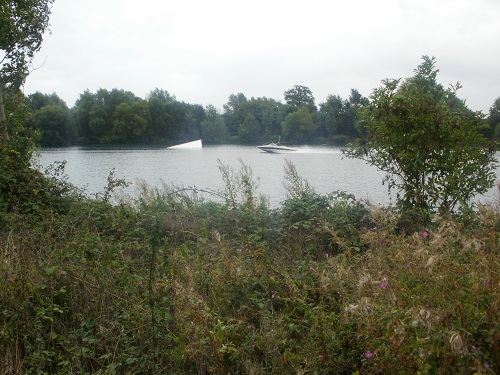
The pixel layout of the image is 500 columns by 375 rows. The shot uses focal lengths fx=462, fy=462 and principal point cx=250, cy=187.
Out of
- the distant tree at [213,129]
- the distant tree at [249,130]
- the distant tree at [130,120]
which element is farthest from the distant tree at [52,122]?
the distant tree at [249,130]

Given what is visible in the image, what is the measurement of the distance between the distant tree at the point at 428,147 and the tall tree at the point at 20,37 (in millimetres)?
7391

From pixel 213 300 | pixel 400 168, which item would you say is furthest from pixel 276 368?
pixel 400 168

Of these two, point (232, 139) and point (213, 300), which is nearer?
point (213, 300)

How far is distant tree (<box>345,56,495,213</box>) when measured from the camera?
247 inches

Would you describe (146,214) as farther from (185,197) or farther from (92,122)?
(92,122)

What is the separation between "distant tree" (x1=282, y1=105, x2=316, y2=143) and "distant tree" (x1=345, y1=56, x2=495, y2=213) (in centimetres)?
1725

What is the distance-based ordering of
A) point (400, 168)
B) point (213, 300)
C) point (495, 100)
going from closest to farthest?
point (213, 300)
point (400, 168)
point (495, 100)

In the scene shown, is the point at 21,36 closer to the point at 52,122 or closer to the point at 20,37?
the point at 20,37

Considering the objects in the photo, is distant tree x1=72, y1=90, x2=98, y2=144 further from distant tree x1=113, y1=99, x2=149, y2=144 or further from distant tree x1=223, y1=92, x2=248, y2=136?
distant tree x1=223, y1=92, x2=248, y2=136

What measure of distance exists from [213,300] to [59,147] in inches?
904

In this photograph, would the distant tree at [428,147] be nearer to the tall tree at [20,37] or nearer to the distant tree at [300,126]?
the tall tree at [20,37]

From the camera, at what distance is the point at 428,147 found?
21.2 ft

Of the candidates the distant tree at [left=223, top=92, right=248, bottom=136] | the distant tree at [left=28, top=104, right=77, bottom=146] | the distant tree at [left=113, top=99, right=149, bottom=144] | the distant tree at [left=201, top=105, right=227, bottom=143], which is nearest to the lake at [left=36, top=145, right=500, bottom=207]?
the distant tree at [left=28, top=104, right=77, bottom=146]

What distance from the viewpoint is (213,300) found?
A: 3873 millimetres
